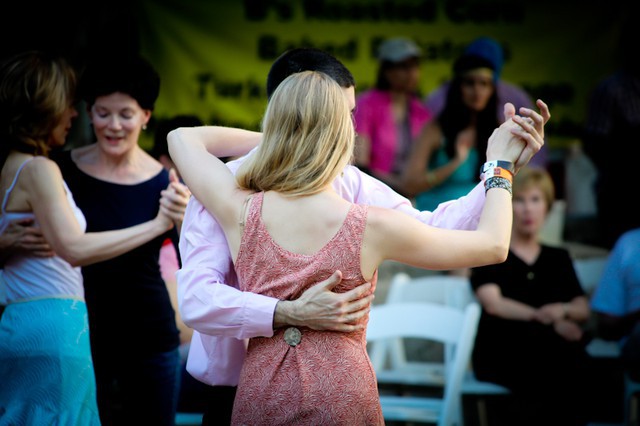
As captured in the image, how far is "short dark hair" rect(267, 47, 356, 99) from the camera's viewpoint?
295cm

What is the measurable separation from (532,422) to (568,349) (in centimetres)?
46

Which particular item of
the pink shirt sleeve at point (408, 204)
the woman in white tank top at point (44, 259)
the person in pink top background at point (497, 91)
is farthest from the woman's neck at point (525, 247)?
the woman in white tank top at point (44, 259)

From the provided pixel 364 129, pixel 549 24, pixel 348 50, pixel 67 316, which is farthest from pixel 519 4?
pixel 67 316

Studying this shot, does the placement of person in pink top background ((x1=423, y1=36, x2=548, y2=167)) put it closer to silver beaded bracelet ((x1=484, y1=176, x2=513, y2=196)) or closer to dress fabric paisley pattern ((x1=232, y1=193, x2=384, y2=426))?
silver beaded bracelet ((x1=484, y1=176, x2=513, y2=196))

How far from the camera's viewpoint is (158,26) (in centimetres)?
708

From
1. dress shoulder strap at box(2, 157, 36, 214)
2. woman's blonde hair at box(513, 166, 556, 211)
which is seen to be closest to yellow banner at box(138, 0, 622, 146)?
woman's blonde hair at box(513, 166, 556, 211)

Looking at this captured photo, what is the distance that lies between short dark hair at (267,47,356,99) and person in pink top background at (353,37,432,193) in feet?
11.3

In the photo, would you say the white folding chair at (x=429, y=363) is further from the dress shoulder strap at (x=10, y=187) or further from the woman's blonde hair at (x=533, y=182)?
the dress shoulder strap at (x=10, y=187)

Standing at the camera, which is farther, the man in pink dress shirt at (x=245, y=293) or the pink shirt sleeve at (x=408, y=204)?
the pink shirt sleeve at (x=408, y=204)

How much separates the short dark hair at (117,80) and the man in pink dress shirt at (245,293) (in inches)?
33.1

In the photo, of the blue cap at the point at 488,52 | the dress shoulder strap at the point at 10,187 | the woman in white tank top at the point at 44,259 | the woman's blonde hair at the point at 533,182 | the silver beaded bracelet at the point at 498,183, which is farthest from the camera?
the blue cap at the point at 488,52

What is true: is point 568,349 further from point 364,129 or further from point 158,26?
point 158,26

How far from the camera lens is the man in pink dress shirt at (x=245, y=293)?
8.16 feet

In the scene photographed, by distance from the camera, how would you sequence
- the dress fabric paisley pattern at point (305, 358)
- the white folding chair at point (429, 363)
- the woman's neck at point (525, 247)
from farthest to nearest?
the woman's neck at point (525, 247), the white folding chair at point (429, 363), the dress fabric paisley pattern at point (305, 358)
